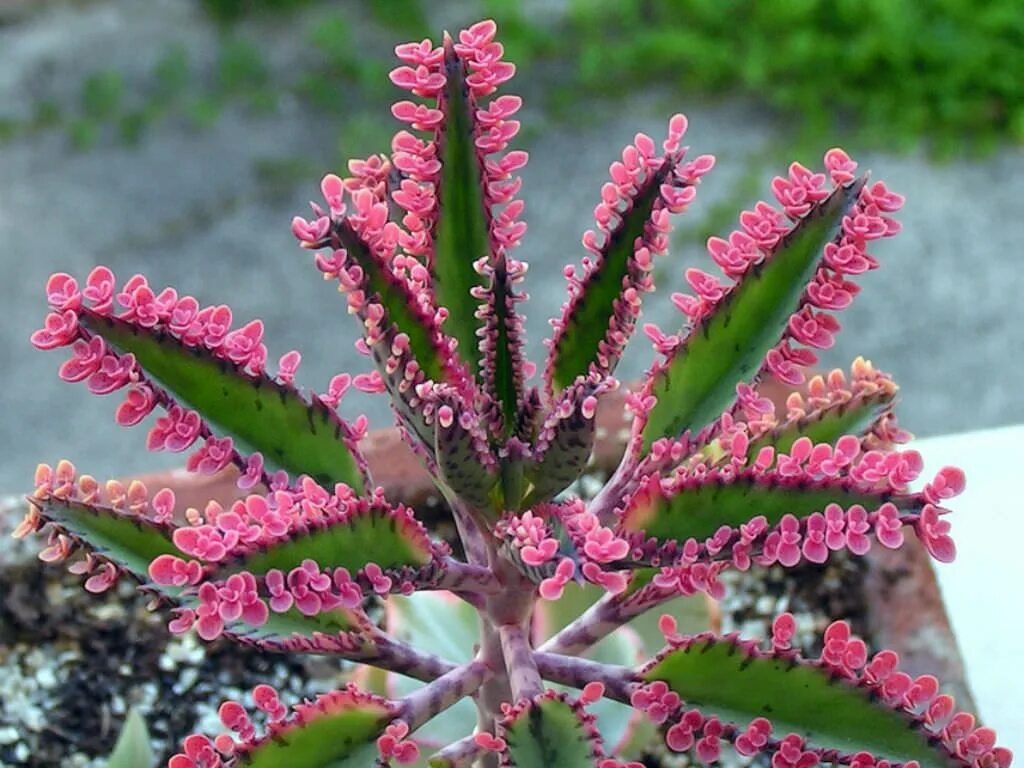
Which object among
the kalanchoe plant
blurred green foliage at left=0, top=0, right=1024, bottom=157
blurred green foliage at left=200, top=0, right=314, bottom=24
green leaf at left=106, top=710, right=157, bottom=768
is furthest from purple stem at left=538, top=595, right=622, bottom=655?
blurred green foliage at left=200, top=0, right=314, bottom=24

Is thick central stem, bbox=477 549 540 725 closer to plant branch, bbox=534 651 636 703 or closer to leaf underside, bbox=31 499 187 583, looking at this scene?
plant branch, bbox=534 651 636 703

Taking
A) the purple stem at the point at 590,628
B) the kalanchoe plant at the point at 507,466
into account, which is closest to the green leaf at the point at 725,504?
the kalanchoe plant at the point at 507,466

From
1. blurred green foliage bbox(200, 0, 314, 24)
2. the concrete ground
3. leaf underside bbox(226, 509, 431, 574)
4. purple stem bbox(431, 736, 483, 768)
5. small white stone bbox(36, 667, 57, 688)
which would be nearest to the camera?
leaf underside bbox(226, 509, 431, 574)

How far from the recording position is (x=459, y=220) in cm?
54

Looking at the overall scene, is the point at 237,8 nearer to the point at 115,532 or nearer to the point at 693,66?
the point at 693,66

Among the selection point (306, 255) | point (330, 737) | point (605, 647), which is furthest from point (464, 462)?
point (306, 255)

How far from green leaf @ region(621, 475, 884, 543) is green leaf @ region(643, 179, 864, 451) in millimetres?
71

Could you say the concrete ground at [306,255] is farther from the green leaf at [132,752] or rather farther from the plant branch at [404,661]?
the plant branch at [404,661]

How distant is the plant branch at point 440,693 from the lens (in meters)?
0.55

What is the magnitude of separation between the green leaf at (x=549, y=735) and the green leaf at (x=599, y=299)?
138mm

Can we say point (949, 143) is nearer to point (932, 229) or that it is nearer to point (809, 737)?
point (932, 229)

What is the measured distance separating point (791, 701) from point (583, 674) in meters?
0.09

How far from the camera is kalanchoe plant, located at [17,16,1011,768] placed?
18.2 inches

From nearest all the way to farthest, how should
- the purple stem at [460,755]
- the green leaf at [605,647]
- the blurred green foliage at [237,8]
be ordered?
the purple stem at [460,755] < the green leaf at [605,647] < the blurred green foliage at [237,8]
